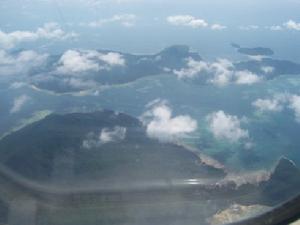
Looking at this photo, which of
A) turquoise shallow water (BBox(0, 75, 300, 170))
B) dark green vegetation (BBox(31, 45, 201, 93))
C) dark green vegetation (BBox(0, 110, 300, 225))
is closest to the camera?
dark green vegetation (BBox(0, 110, 300, 225))

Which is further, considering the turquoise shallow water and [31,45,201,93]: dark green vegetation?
[31,45,201,93]: dark green vegetation

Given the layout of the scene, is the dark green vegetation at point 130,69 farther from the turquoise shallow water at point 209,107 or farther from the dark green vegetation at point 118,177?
the dark green vegetation at point 118,177

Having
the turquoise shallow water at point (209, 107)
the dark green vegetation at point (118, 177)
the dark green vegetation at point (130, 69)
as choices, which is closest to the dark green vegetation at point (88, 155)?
the dark green vegetation at point (118, 177)

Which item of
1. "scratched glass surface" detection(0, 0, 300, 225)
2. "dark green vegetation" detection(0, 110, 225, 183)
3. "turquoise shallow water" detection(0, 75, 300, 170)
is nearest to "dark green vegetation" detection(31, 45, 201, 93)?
"scratched glass surface" detection(0, 0, 300, 225)

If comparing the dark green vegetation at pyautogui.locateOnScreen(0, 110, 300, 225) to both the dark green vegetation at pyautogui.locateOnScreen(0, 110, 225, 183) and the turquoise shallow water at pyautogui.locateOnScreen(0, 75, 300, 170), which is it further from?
the turquoise shallow water at pyautogui.locateOnScreen(0, 75, 300, 170)

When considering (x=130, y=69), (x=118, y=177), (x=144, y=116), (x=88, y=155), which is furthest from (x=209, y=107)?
(x=118, y=177)

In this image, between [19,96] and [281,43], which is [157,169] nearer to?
[19,96]

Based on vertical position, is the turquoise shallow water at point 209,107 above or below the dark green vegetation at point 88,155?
below

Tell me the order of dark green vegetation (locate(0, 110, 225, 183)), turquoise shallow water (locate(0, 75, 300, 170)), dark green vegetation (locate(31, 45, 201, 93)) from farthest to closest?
dark green vegetation (locate(31, 45, 201, 93)), turquoise shallow water (locate(0, 75, 300, 170)), dark green vegetation (locate(0, 110, 225, 183))

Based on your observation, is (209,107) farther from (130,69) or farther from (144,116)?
(130,69)
